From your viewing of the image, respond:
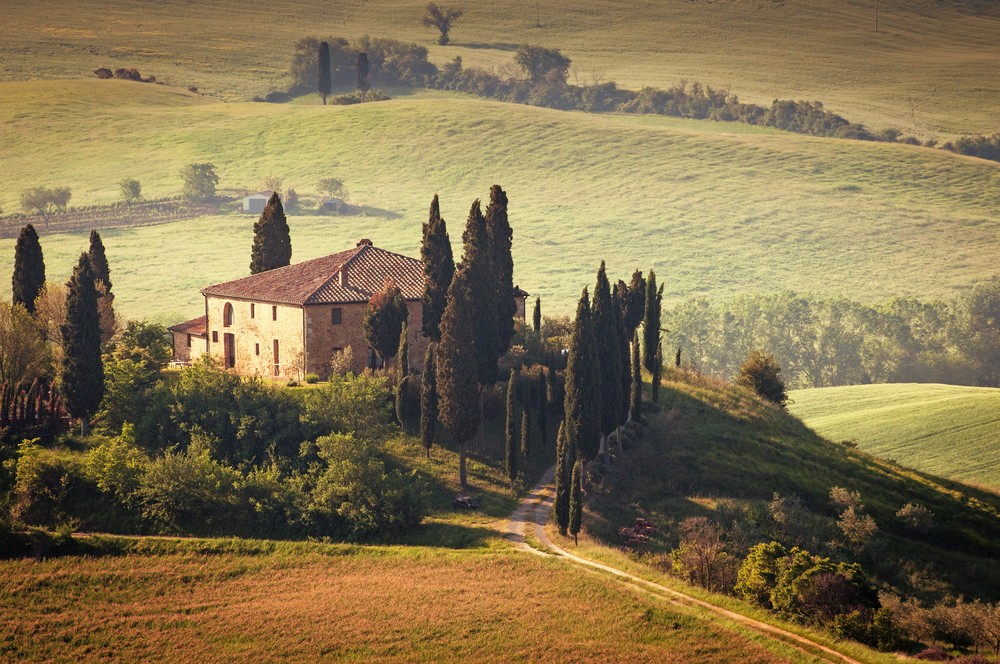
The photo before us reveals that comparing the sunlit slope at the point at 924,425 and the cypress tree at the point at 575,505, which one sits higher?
the cypress tree at the point at 575,505

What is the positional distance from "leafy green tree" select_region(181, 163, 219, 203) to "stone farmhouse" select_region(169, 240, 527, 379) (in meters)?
90.9

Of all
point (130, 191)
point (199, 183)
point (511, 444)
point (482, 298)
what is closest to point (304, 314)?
point (482, 298)

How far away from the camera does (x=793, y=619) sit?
34906 millimetres

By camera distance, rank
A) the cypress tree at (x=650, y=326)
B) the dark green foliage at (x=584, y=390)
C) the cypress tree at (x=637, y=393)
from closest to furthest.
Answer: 1. the dark green foliage at (x=584, y=390)
2. the cypress tree at (x=637, y=393)
3. the cypress tree at (x=650, y=326)

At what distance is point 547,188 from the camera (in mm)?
160750

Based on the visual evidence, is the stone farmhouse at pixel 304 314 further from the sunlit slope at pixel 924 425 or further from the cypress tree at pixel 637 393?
the sunlit slope at pixel 924 425

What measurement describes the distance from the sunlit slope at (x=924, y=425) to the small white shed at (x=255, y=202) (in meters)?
94.2

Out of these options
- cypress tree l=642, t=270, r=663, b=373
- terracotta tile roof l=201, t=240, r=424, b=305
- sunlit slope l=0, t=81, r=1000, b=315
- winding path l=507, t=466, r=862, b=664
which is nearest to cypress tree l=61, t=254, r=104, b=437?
terracotta tile roof l=201, t=240, r=424, b=305

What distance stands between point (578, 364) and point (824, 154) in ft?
462

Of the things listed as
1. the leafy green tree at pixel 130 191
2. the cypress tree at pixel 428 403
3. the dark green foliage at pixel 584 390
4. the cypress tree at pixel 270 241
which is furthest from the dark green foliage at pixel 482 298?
the leafy green tree at pixel 130 191

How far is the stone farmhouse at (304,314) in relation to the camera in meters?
59.6

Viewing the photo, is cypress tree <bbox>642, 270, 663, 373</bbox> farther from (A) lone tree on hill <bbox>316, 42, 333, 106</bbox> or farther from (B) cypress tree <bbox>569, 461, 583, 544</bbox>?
(A) lone tree on hill <bbox>316, 42, 333, 106</bbox>

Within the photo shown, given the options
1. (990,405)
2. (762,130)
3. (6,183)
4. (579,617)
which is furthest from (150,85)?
(579,617)

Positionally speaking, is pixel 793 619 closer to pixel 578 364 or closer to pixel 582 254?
pixel 578 364
